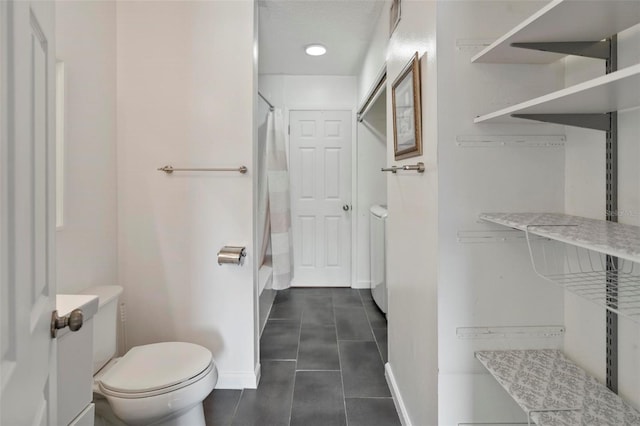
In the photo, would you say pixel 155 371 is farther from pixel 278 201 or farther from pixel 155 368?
pixel 278 201

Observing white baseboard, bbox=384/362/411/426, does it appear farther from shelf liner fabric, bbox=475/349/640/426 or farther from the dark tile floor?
shelf liner fabric, bbox=475/349/640/426

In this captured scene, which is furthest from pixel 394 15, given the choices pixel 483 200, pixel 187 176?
pixel 187 176

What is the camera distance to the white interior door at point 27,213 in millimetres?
492

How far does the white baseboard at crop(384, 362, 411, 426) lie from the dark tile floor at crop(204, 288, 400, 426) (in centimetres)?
3

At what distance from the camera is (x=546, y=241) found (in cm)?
117

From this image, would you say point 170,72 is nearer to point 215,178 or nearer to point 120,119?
point 120,119

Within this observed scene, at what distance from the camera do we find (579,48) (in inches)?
37.4

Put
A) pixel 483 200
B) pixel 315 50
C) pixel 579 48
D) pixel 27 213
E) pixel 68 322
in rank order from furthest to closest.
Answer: pixel 315 50 → pixel 483 200 → pixel 579 48 → pixel 68 322 → pixel 27 213

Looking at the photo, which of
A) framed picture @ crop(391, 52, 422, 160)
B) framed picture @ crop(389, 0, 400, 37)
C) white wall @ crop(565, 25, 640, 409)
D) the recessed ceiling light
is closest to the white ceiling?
the recessed ceiling light

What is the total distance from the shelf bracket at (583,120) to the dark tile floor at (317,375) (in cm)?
153

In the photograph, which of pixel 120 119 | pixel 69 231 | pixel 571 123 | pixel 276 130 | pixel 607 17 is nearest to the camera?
pixel 607 17

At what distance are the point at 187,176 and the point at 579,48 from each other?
1817mm

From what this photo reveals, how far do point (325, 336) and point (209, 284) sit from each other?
1118mm

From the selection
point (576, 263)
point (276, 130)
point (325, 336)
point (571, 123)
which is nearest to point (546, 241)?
point (576, 263)
